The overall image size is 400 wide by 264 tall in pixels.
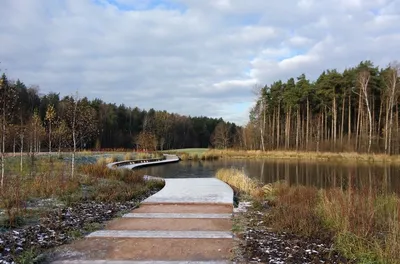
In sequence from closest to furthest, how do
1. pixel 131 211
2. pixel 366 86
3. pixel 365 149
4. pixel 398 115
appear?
pixel 131 211
pixel 365 149
pixel 366 86
pixel 398 115

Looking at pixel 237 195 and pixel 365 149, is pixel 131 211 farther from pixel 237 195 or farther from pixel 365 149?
pixel 365 149

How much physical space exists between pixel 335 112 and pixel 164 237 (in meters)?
35.4

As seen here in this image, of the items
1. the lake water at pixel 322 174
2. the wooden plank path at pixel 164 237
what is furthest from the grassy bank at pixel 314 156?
the wooden plank path at pixel 164 237

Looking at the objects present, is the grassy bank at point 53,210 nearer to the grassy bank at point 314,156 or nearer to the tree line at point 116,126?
the tree line at point 116,126

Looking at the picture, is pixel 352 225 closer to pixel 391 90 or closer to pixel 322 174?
pixel 322 174

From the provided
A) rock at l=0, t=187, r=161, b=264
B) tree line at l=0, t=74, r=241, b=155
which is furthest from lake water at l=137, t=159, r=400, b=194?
tree line at l=0, t=74, r=241, b=155

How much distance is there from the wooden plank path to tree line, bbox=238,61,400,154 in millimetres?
26371

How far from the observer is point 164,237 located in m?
5.05

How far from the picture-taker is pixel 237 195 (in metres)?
9.52

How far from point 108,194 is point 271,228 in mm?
4560

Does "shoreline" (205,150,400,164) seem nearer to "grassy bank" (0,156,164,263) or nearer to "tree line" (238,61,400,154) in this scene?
"tree line" (238,61,400,154)

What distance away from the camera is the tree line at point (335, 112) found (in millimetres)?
31719

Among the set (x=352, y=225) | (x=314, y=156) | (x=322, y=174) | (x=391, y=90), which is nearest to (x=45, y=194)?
(x=352, y=225)

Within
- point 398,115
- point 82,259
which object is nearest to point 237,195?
point 82,259
